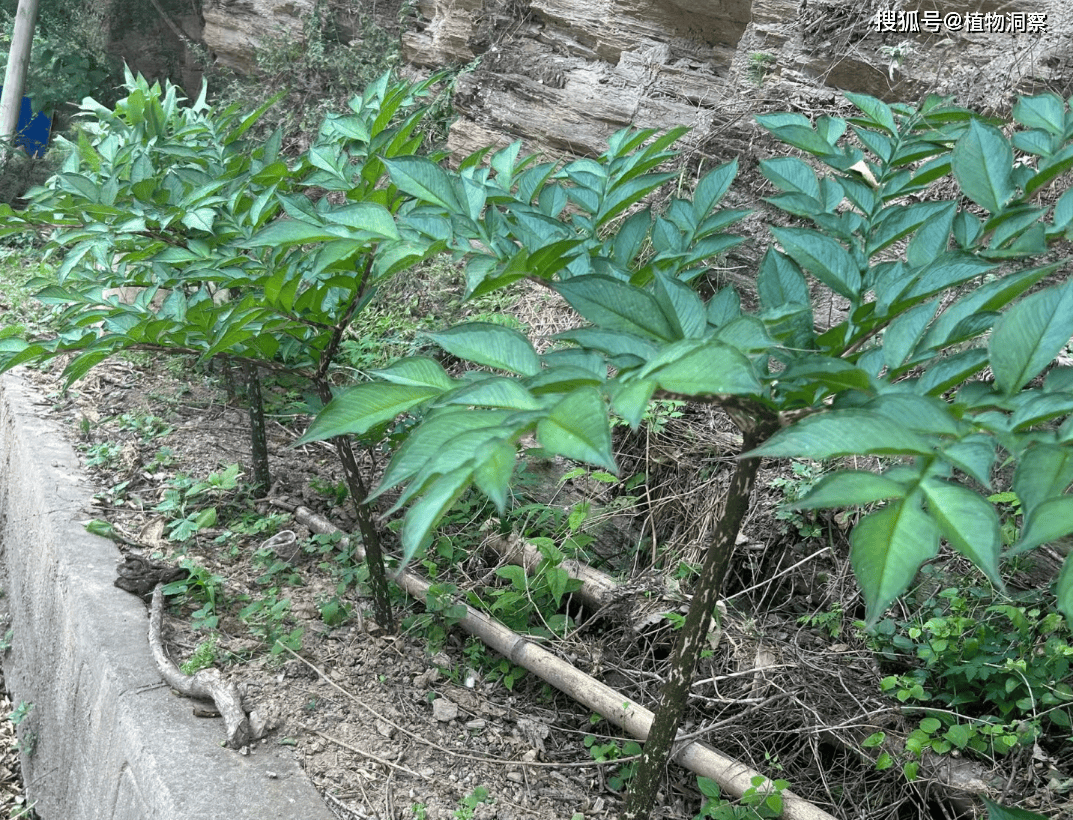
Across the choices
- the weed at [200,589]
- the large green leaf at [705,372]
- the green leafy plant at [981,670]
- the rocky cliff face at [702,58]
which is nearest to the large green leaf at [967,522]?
the large green leaf at [705,372]

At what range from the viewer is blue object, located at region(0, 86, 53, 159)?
35.3 ft

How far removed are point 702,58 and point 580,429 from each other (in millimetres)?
4781

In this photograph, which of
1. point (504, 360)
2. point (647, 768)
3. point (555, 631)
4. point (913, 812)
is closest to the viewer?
point (504, 360)

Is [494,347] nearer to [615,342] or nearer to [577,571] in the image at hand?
[615,342]

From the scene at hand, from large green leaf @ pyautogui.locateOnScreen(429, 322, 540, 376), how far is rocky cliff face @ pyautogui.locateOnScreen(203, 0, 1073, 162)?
349cm

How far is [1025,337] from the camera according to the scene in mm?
1128

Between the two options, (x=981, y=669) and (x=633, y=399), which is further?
(x=981, y=669)

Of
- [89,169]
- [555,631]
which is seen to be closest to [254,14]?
[89,169]

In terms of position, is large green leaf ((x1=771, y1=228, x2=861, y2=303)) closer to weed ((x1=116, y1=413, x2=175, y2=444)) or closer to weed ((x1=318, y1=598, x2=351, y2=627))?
weed ((x1=318, y1=598, x2=351, y2=627))

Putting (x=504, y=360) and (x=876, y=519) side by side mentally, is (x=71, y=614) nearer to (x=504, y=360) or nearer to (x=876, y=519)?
(x=504, y=360)

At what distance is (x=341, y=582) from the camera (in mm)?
3293

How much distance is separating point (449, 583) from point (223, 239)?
142 cm

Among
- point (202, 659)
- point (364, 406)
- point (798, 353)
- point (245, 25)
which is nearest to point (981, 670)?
point (798, 353)

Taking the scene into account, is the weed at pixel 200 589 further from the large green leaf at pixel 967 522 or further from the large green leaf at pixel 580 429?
the large green leaf at pixel 967 522
